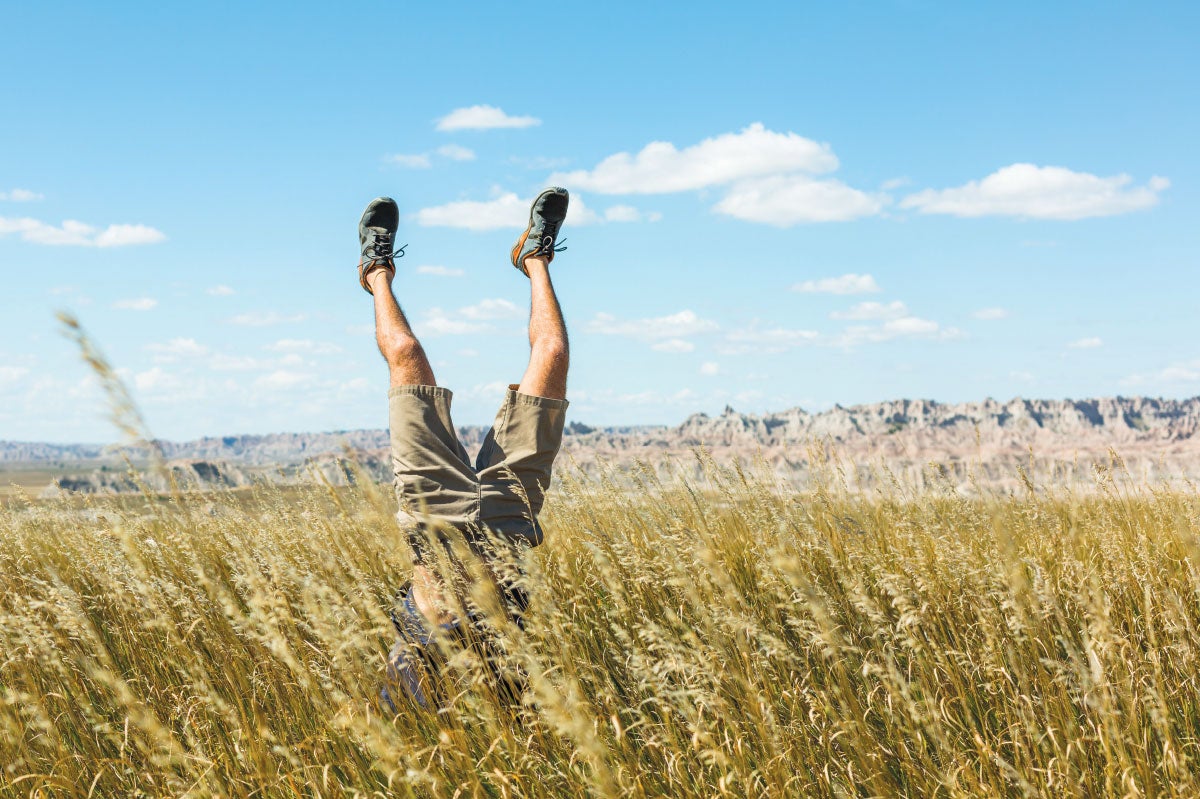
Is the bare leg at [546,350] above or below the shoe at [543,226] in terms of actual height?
below

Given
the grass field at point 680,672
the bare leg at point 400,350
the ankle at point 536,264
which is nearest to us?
the grass field at point 680,672

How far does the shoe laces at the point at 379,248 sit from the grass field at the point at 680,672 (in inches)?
64.3

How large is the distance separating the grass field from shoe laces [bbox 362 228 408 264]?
1.63 metres

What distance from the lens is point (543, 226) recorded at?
4312 mm

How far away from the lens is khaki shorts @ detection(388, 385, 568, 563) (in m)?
3.11

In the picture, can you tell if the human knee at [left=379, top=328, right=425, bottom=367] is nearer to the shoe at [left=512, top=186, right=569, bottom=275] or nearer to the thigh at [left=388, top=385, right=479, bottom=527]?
the thigh at [left=388, top=385, right=479, bottom=527]

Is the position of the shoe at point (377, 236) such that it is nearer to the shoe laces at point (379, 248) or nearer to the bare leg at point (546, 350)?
the shoe laces at point (379, 248)

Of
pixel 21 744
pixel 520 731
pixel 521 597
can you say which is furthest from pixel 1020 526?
pixel 21 744

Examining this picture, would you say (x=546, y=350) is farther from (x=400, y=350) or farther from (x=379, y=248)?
(x=379, y=248)

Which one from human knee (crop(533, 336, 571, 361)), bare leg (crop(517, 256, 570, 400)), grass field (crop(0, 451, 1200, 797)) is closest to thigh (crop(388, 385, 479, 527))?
grass field (crop(0, 451, 1200, 797))

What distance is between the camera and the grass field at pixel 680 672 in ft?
5.44

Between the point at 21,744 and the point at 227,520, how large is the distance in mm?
2899

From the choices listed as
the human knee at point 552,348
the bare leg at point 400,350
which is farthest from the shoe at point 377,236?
the human knee at point 552,348

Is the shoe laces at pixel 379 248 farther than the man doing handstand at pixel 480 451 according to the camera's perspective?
Yes
